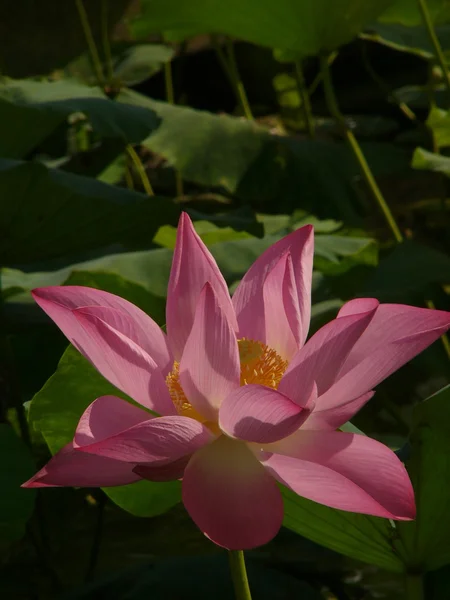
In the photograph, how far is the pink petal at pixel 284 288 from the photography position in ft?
1.82

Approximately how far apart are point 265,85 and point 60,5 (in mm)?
994

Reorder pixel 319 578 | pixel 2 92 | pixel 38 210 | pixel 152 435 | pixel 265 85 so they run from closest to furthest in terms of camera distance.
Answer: pixel 152 435 → pixel 319 578 → pixel 38 210 → pixel 2 92 → pixel 265 85

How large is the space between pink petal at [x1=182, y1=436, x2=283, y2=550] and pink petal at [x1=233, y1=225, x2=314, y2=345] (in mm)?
99

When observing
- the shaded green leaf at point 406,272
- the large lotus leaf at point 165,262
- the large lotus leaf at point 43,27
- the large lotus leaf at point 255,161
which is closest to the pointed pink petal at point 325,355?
the large lotus leaf at point 165,262

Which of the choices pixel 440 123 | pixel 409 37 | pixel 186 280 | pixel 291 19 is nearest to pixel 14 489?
pixel 186 280

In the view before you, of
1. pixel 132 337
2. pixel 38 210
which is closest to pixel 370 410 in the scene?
pixel 38 210

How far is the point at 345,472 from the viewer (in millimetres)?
476

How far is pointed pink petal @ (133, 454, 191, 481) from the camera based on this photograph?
0.47 metres

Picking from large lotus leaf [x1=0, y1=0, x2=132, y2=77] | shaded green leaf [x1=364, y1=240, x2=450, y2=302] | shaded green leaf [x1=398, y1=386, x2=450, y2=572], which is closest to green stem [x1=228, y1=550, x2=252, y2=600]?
shaded green leaf [x1=398, y1=386, x2=450, y2=572]

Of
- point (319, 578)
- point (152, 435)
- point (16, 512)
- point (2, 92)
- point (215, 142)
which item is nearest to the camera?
point (152, 435)

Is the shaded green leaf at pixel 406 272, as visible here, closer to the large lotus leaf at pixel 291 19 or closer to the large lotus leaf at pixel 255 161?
the large lotus leaf at pixel 291 19

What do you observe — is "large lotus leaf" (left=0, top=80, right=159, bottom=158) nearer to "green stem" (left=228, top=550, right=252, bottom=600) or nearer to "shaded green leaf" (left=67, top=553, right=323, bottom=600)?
"shaded green leaf" (left=67, top=553, right=323, bottom=600)

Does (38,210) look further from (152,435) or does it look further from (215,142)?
(152,435)

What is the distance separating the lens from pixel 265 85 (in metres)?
4.09
